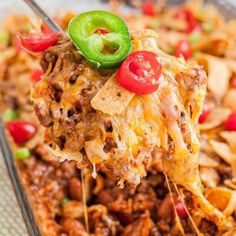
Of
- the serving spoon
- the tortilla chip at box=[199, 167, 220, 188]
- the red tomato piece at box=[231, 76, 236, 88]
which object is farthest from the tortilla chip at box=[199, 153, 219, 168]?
the serving spoon

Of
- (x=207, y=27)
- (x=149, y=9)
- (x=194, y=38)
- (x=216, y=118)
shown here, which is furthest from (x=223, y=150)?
(x=149, y=9)

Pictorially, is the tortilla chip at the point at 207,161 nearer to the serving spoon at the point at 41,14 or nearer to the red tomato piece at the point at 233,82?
the red tomato piece at the point at 233,82

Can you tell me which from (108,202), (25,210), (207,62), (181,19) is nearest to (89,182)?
(108,202)

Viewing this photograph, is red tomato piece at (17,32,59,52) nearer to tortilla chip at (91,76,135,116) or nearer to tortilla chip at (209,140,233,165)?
tortilla chip at (91,76,135,116)

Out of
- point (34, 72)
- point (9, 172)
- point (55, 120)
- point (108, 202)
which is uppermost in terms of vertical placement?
point (55, 120)

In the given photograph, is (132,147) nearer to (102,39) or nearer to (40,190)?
(102,39)

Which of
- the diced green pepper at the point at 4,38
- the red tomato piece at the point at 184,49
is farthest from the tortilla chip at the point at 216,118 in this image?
the diced green pepper at the point at 4,38

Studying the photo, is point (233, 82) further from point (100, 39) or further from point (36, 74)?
point (100, 39)
